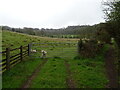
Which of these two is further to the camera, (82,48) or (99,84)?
(82,48)

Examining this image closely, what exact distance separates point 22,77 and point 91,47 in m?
9.44

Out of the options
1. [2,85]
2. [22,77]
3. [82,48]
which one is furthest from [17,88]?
[82,48]

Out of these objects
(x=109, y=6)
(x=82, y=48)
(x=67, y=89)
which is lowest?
(x=67, y=89)

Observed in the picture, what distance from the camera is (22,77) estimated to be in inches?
302

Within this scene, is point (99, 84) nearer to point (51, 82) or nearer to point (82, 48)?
point (51, 82)

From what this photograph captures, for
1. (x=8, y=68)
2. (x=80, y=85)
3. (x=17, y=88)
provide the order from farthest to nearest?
(x=8, y=68) → (x=80, y=85) → (x=17, y=88)

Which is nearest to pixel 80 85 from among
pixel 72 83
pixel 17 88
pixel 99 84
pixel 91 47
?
pixel 72 83

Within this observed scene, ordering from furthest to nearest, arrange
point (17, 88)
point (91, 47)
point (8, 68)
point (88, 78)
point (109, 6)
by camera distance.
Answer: point (109, 6) < point (91, 47) < point (8, 68) < point (88, 78) < point (17, 88)

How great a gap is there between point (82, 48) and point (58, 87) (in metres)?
9.70

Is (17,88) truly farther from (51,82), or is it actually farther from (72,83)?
(72,83)

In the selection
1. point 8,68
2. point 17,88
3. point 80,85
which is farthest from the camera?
point 8,68

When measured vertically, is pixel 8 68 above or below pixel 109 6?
below

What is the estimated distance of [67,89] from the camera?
20.1 feet

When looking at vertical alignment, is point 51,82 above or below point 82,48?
below
